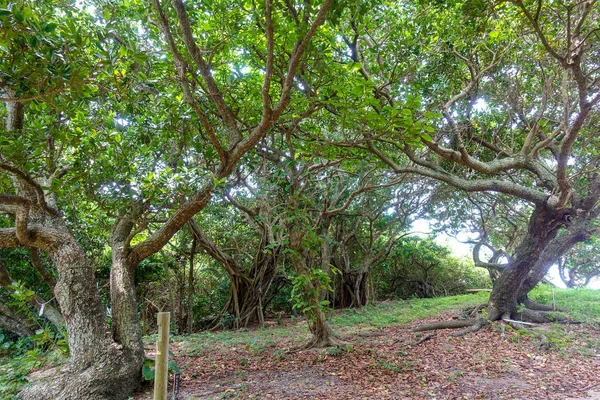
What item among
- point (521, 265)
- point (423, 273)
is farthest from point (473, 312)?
point (423, 273)

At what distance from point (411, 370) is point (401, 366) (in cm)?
16

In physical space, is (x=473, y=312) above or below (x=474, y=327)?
above

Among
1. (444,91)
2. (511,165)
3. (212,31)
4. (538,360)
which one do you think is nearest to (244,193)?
(212,31)

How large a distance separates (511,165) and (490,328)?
289 cm

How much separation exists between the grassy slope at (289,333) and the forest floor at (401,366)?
0.24 ft

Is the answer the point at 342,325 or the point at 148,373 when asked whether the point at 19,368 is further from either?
the point at 342,325

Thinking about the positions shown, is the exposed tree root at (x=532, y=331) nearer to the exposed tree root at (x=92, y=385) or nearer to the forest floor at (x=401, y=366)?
the forest floor at (x=401, y=366)

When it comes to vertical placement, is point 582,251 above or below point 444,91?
below

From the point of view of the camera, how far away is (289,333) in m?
7.64

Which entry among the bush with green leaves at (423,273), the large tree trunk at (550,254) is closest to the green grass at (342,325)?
the large tree trunk at (550,254)

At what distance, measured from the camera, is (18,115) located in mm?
4312

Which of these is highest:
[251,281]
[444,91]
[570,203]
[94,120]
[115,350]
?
[444,91]

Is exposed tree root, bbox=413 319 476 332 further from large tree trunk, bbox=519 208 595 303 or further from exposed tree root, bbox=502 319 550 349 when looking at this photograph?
large tree trunk, bbox=519 208 595 303

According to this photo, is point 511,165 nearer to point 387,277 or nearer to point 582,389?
point 582,389
